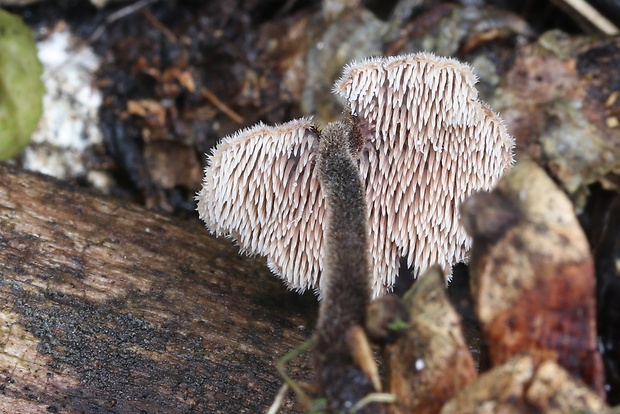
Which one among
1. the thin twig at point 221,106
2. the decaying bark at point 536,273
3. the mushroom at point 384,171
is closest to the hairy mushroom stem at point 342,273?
the mushroom at point 384,171

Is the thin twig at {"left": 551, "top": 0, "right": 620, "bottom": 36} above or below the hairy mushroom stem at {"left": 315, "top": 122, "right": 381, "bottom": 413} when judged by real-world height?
above

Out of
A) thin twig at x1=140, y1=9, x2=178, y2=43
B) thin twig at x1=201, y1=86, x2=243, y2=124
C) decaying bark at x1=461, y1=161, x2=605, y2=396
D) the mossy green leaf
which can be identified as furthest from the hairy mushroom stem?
thin twig at x1=140, y1=9, x2=178, y2=43

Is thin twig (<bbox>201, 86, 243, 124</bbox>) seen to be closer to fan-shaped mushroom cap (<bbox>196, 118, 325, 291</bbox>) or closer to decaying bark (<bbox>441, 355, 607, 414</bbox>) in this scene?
fan-shaped mushroom cap (<bbox>196, 118, 325, 291</bbox>)

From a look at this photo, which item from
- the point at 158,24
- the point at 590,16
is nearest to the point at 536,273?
the point at 590,16

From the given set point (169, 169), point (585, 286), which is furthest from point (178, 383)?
point (169, 169)

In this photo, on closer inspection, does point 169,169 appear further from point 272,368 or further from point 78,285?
point 272,368

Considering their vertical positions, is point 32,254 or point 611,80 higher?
point 611,80
